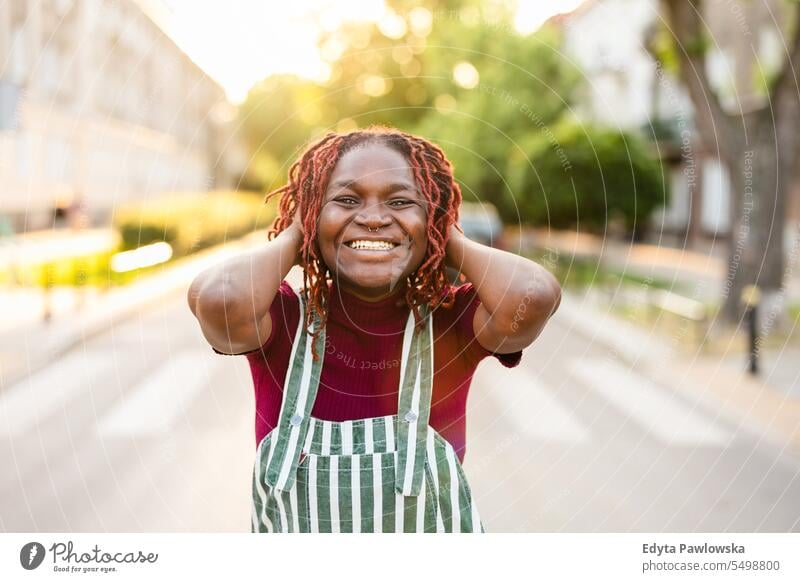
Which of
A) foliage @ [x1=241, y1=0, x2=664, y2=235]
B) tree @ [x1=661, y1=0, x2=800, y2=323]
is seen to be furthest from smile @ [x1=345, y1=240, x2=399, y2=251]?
tree @ [x1=661, y1=0, x2=800, y2=323]

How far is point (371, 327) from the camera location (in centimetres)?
201

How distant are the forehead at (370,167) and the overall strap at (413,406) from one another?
30 cm

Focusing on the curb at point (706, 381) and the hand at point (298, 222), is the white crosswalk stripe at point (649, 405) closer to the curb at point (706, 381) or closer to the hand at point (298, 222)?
the curb at point (706, 381)

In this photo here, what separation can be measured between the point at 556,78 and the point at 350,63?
7860 millimetres

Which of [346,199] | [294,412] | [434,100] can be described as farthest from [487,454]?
[346,199]

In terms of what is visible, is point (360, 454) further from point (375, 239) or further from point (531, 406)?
point (531, 406)

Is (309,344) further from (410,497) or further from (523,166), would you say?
(523,166)

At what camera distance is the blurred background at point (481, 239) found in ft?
11.0

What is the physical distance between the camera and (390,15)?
3553 millimetres

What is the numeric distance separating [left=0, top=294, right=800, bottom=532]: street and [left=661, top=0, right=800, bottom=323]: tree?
6.21 feet

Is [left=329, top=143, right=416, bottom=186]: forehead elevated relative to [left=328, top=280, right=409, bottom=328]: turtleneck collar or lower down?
elevated

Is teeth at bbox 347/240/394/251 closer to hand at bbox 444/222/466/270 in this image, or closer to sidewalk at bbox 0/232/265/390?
hand at bbox 444/222/466/270

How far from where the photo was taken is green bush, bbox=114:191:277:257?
5.23 m
